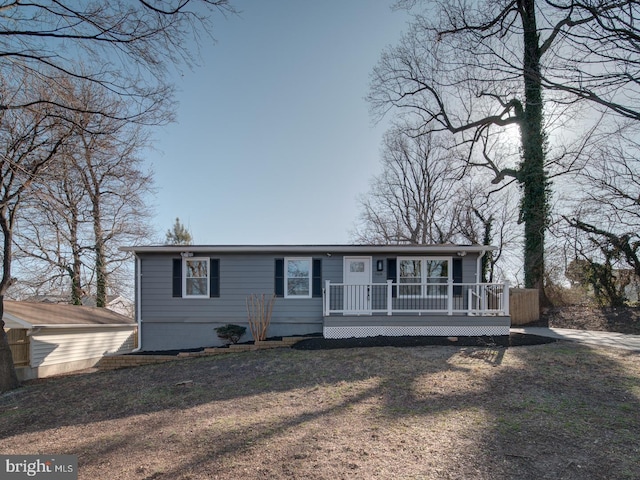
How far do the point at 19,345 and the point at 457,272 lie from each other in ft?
44.3

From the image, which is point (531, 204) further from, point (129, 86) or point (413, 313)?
point (129, 86)

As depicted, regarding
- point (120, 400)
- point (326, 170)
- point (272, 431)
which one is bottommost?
point (120, 400)

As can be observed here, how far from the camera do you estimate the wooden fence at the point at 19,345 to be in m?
11.5

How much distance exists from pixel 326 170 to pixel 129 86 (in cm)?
1131

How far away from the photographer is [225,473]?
3537 mm

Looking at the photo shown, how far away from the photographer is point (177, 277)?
11281 millimetres

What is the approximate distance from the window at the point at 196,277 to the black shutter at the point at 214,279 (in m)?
0.14

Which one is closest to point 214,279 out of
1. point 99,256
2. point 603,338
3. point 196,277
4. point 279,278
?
point 196,277

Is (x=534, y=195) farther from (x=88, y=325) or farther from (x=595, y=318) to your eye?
(x=88, y=325)

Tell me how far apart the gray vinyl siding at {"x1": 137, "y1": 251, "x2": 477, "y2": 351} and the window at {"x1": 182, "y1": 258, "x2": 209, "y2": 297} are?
20 cm

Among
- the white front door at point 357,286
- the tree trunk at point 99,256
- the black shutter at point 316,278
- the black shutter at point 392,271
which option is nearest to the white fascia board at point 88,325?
the tree trunk at point 99,256

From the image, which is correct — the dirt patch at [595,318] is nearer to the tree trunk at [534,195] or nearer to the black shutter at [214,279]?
the tree trunk at [534,195]

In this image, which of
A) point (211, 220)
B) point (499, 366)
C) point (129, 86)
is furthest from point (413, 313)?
point (211, 220)

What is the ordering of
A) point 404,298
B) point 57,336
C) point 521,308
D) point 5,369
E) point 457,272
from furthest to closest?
point 521,308 → point 57,336 → point 457,272 → point 404,298 → point 5,369
